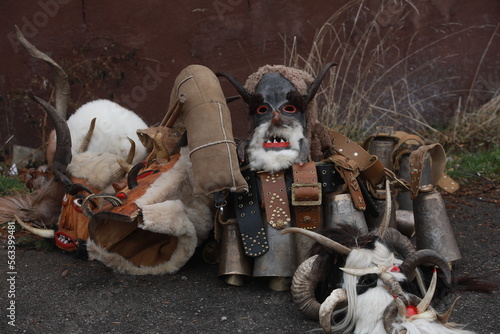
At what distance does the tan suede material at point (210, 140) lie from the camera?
3.33 meters

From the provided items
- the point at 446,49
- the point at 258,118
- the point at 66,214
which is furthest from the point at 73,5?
the point at 446,49

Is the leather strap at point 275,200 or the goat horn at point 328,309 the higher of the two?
the leather strap at point 275,200

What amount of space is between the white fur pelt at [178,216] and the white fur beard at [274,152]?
0.43 metres

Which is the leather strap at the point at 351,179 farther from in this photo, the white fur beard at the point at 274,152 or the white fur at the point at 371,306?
the white fur at the point at 371,306

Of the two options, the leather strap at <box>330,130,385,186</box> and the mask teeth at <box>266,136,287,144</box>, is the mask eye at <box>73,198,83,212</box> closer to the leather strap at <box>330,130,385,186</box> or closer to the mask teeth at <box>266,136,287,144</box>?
the mask teeth at <box>266,136,287,144</box>

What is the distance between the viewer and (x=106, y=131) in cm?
434

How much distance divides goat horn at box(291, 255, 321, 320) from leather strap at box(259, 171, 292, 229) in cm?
46

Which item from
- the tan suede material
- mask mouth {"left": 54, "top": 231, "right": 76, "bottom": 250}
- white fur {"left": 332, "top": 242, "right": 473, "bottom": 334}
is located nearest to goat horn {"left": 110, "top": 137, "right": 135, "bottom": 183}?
mask mouth {"left": 54, "top": 231, "right": 76, "bottom": 250}

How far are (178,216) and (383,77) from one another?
3833 millimetres

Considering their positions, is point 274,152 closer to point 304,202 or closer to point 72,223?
point 304,202

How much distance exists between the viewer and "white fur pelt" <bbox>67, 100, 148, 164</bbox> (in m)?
4.32

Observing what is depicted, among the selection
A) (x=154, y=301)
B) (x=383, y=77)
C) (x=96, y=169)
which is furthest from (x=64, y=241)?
(x=383, y=77)

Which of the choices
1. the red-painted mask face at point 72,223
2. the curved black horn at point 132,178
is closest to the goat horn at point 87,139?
the red-painted mask face at point 72,223

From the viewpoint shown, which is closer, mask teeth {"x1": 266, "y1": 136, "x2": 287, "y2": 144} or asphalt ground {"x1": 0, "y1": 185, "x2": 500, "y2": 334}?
asphalt ground {"x1": 0, "y1": 185, "x2": 500, "y2": 334}
